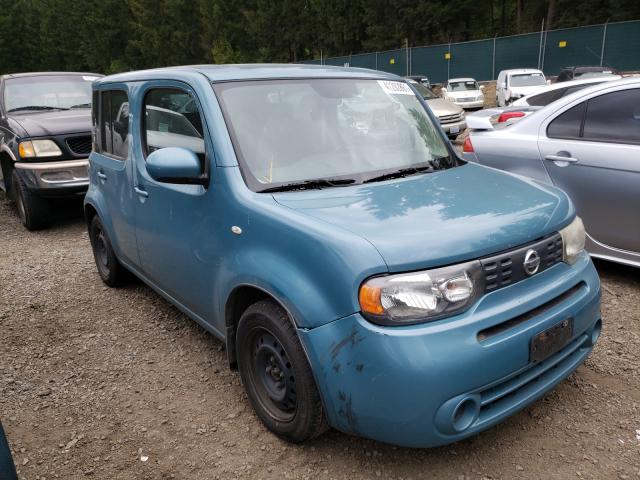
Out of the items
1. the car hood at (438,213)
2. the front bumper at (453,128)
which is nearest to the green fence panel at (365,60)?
the front bumper at (453,128)

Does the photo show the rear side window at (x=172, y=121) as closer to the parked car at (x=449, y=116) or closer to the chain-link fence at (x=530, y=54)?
the parked car at (x=449, y=116)

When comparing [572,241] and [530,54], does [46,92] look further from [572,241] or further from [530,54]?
[530,54]

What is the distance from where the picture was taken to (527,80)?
70.8 ft

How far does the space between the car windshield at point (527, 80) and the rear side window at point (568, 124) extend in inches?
732

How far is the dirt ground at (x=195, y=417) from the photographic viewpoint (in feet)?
8.10

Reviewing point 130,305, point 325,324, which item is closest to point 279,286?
point 325,324

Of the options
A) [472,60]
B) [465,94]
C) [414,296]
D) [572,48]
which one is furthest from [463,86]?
[414,296]

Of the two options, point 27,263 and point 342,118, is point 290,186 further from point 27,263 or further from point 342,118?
point 27,263

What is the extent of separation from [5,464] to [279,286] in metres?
1.22

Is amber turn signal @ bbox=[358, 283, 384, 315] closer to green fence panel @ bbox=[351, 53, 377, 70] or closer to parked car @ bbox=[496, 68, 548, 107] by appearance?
parked car @ bbox=[496, 68, 548, 107]

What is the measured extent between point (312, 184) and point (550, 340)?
133 centimetres

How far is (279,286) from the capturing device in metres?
2.30

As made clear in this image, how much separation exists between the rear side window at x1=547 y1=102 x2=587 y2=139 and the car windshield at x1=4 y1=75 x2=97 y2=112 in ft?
21.0

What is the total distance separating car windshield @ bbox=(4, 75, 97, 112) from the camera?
759cm
